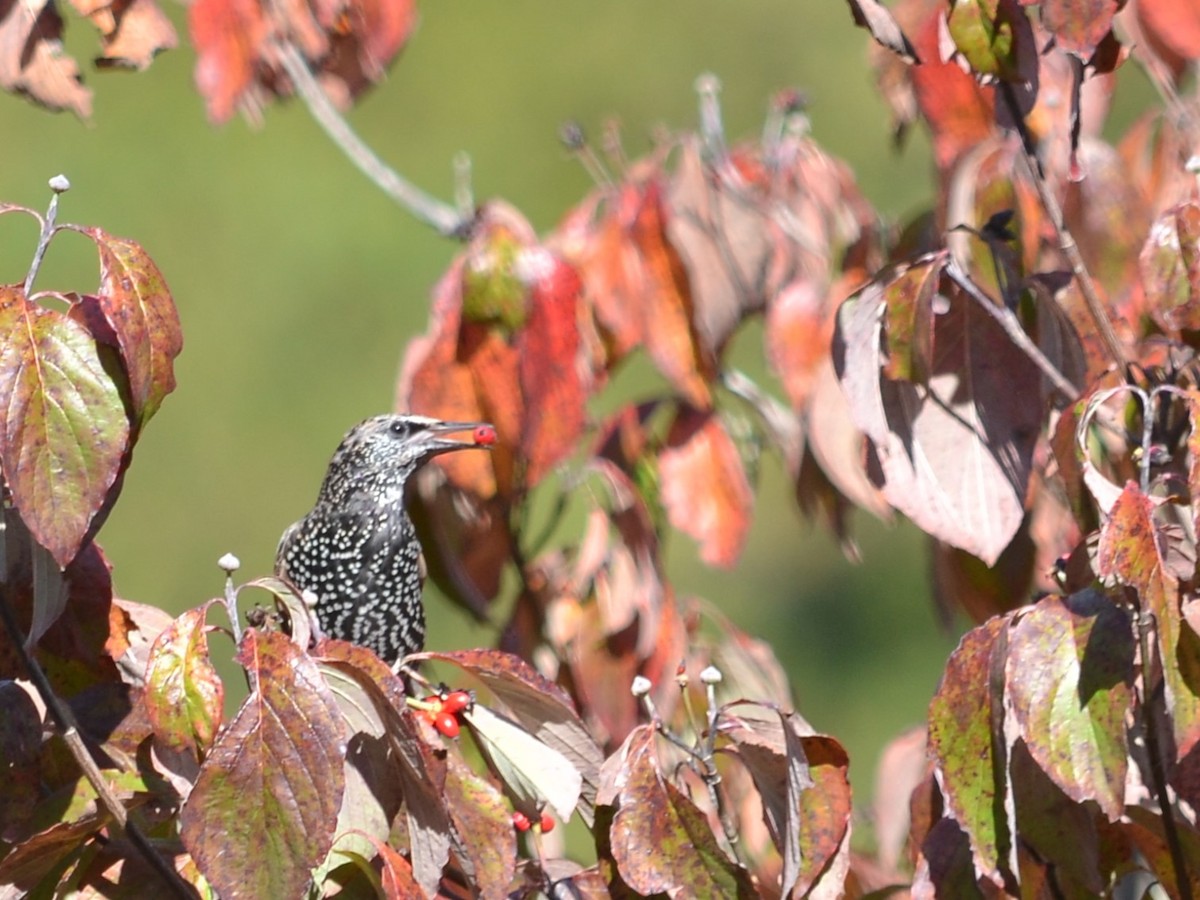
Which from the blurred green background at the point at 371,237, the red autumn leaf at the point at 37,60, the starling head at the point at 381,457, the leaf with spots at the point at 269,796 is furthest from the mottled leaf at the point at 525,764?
the blurred green background at the point at 371,237

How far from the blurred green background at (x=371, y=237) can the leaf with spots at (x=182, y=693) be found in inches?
290

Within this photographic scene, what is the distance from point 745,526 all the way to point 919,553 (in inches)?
245

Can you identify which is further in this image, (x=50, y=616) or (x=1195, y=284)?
(x=1195, y=284)

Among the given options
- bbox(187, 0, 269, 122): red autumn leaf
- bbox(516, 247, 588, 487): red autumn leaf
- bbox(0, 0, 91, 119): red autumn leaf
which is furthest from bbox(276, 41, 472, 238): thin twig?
bbox(0, 0, 91, 119): red autumn leaf

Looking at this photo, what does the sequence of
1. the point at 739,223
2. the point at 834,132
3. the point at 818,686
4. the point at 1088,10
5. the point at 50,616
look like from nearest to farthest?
the point at 50,616
the point at 1088,10
the point at 739,223
the point at 818,686
the point at 834,132

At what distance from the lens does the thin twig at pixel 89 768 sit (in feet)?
5.75

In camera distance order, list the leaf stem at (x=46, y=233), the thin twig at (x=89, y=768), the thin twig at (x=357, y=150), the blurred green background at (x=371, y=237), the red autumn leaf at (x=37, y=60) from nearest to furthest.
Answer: the leaf stem at (x=46, y=233) → the thin twig at (x=89, y=768) → the red autumn leaf at (x=37, y=60) → the thin twig at (x=357, y=150) → the blurred green background at (x=371, y=237)

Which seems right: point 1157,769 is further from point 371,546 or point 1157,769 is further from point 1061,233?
point 371,546

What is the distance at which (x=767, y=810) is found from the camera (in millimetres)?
1924

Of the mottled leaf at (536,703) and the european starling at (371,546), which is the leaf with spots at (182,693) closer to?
the mottled leaf at (536,703)

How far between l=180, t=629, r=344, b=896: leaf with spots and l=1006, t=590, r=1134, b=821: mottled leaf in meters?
0.66

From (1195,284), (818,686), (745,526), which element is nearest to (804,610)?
(818,686)

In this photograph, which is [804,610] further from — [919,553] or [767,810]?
[767,810]

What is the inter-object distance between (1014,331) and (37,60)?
Answer: 1.36 metres
